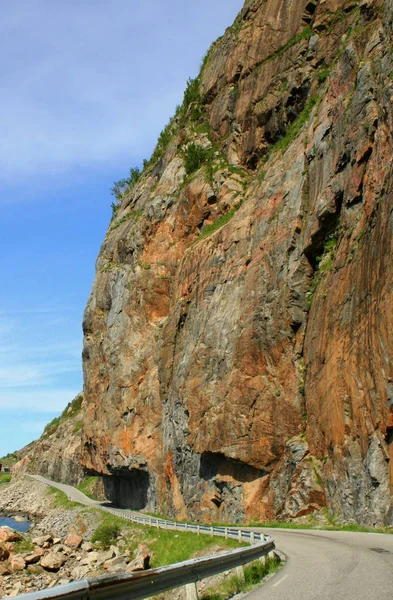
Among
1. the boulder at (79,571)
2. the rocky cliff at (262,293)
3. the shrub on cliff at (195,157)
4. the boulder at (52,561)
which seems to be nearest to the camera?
the rocky cliff at (262,293)

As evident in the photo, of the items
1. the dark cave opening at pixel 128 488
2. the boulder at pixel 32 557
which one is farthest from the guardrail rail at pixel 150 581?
the dark cave opening at pixel 128 488

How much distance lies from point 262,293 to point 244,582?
2706cm

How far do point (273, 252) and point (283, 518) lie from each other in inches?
665

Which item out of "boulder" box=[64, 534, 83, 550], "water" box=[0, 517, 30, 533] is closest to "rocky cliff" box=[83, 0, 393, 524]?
"boulder" box=[64, 534, 83, 550]

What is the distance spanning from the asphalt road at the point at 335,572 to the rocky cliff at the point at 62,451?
250ft

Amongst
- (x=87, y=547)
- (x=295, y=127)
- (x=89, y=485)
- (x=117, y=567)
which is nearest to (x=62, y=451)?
(x=89, y=485)

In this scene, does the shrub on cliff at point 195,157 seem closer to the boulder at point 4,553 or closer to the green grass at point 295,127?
the green grass at point 295,127

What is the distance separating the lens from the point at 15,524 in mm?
73375

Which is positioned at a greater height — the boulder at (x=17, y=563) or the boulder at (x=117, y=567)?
the boulder at (x=117, y=567)

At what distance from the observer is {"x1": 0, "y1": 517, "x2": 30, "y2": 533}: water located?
224ft

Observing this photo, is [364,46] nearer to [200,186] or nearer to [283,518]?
[200,186]

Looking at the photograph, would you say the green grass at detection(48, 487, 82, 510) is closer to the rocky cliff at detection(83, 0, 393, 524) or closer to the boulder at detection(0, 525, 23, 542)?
the rocky cliff at detection(83, 0, 393, 524)

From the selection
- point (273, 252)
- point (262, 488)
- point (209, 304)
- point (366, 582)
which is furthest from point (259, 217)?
point (366, 582)

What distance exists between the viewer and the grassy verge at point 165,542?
23.7 m
